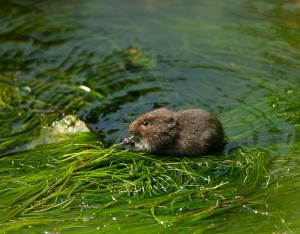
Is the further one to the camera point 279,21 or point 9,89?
point 279,21

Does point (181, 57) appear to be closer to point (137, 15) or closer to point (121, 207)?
point (137, 15)

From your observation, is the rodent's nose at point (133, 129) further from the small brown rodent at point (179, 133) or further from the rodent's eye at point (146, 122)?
the rodent's eye at point (146, 122)

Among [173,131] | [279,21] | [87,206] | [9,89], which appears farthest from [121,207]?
[279,21]

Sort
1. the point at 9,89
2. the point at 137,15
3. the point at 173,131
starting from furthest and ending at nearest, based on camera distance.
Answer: the point at 137,15 → the point at 9,89 → the point at 173,131

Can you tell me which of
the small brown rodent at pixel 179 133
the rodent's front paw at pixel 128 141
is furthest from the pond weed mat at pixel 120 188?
the rodent's front paw at pixel 128 141

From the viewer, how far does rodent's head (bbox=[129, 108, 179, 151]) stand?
672cm

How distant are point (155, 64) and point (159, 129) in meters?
2.34

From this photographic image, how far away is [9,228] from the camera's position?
5516 millimetres

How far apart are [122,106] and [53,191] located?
212 cm

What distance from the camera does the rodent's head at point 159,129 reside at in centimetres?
672

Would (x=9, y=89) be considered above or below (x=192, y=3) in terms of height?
below

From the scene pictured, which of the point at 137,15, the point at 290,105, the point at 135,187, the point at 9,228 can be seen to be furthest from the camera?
the point at 137,15

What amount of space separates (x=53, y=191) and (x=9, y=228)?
0.70 m

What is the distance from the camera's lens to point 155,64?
8906 millimetres
